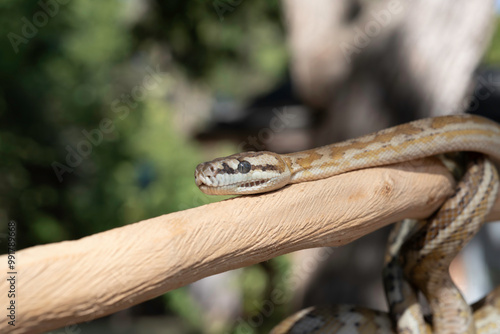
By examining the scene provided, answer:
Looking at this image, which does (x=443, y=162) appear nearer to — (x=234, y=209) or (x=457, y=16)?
(x=234, y=209)

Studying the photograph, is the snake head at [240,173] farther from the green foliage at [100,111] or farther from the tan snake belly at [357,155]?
the green foliage at [100,111]

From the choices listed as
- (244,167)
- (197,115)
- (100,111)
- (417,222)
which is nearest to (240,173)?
(244,167)

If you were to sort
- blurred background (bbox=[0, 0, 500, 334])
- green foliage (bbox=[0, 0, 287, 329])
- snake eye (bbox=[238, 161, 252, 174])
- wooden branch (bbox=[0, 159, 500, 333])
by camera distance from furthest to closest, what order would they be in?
1. green foliage (bbox=[0, 0, 287, 329])
2. blurred background (bbox=[0, 0, 500, 334])
3. snake eye (bbox=[238, 161, 252, 174])
4. wooden branch (bbox=[0, 159, 500, 333])

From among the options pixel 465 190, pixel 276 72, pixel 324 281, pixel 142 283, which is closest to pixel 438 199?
pixel 465 190

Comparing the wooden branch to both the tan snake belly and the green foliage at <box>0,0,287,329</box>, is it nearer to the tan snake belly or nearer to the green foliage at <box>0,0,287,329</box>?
the tan snake belly

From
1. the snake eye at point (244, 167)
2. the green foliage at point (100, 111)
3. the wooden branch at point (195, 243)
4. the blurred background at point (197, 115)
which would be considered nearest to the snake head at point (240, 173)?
the snake eye at point (244, 167)

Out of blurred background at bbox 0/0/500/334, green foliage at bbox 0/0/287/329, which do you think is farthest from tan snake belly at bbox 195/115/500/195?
green foliage at bbox 0/0/287/329
